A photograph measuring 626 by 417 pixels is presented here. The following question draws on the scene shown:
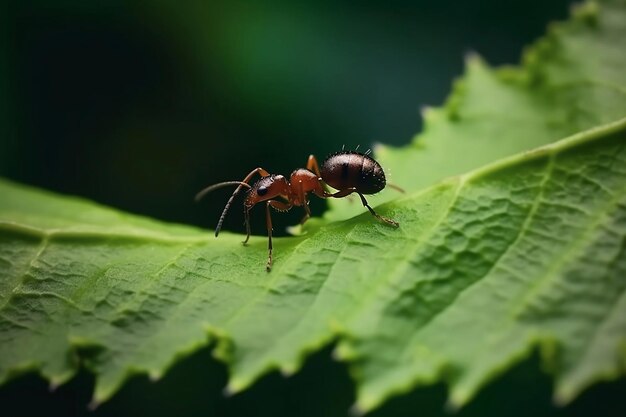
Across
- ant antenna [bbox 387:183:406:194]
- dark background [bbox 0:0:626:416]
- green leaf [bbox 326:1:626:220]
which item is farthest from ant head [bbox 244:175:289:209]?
dark background [bbox 0:0:626:416]

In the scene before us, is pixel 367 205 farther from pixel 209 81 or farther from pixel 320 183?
pixel 209 81

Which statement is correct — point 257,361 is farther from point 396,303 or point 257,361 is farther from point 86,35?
point 86,35

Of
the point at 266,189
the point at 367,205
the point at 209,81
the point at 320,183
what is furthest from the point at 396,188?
the point at 209,81

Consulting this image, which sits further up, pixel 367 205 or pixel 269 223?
pixel 367 205

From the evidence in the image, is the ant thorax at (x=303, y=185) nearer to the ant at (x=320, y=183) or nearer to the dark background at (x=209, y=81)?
the ant at (x=320, y=183)

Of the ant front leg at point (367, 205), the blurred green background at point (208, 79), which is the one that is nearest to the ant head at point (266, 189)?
the ant front leg at point (367, 205)

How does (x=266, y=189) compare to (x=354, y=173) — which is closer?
(x=354, y=173)
